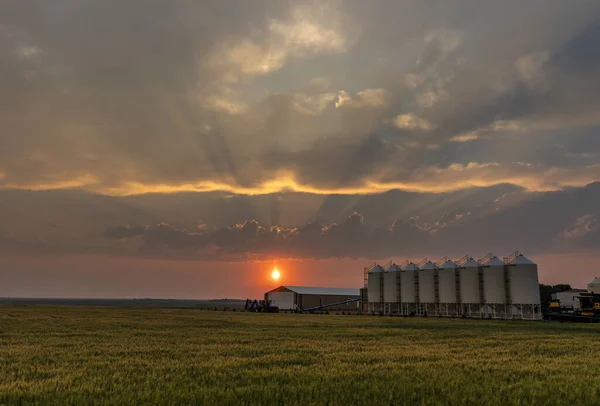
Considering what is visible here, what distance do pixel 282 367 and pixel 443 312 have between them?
85307 millimetres

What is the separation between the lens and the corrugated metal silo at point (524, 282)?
84.2m

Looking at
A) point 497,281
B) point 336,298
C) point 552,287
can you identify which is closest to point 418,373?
point 497,281

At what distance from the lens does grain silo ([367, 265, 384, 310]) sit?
114562 mm

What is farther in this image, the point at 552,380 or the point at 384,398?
the point at 552,380

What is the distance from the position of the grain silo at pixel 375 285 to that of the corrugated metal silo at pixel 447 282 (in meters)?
18.6

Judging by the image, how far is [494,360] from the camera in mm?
23094

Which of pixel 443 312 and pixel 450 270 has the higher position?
pixel 450 270

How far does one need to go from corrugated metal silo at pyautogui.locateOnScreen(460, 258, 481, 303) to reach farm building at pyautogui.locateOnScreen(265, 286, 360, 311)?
194ft

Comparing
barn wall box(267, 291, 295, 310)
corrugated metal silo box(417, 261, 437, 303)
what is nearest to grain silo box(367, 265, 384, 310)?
corrugated metal silo box(417, 261, 437, 303)

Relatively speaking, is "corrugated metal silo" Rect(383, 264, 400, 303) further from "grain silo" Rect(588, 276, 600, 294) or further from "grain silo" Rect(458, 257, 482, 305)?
"grain silo" Rect(588, 276, 600, 294)

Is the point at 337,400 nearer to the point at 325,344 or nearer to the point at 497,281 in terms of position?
the point at 325,344

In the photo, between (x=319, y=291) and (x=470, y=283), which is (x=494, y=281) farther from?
(x=319, y=291)

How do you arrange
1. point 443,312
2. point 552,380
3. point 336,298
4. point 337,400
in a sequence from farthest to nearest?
point 336,298 → point 443,312 → point 552,380 → point 337,400

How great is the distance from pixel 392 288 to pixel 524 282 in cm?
3265
